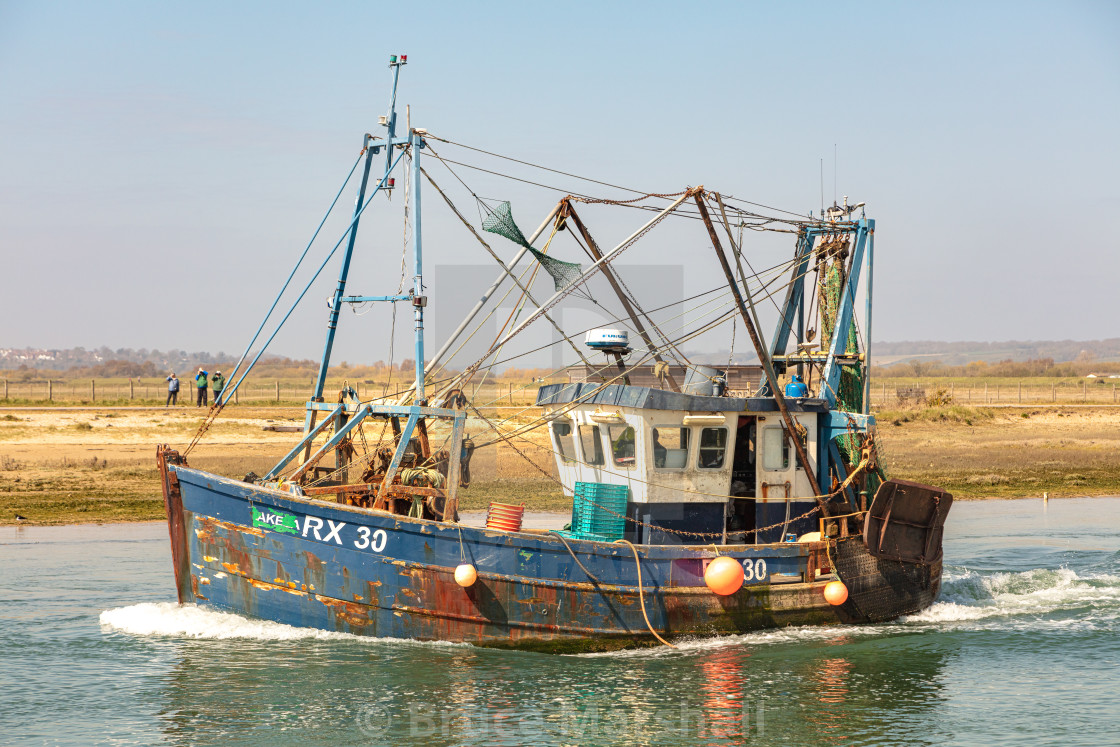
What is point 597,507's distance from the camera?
47.3 feet

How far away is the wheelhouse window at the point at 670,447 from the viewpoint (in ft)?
48.0

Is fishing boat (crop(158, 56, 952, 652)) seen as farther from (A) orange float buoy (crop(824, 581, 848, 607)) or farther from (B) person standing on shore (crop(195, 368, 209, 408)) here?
(B) person standing on shore (crop(195, 368, 209, 408))

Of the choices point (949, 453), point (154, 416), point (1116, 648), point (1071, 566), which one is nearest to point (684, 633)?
point (1116, 648)

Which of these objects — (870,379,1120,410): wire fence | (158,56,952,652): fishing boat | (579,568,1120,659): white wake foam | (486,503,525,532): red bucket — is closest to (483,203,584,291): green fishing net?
(158,56,952,652): fishing boat

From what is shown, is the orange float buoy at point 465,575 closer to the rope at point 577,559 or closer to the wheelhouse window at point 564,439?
the rope at point 577,559

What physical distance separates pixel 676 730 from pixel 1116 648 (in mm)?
7443

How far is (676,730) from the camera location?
11.6 m

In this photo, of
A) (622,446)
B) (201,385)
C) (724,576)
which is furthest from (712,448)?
(201,385)

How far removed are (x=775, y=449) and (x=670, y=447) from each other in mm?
1817

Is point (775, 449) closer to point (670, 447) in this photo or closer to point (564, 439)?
point (670, 447)

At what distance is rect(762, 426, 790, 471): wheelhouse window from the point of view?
609 inches

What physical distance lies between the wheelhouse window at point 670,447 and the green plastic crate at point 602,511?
630 millimetres

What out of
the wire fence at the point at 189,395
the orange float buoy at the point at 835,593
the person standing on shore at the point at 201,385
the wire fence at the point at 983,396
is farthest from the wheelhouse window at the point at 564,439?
the wire fence at the point at 983,396

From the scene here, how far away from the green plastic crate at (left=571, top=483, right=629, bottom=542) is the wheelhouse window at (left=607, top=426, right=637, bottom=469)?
0.38m
